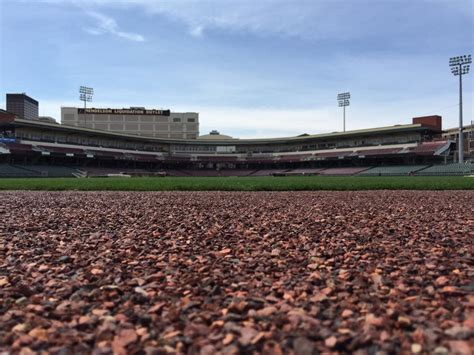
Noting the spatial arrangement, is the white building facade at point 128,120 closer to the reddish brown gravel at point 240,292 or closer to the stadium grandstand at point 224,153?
the stadium grandstand at point 224,153

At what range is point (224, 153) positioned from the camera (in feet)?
339

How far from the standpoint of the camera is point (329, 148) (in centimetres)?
9181

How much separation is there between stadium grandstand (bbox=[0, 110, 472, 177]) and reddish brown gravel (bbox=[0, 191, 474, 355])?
5957cm

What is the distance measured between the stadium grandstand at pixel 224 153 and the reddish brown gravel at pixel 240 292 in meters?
59.6

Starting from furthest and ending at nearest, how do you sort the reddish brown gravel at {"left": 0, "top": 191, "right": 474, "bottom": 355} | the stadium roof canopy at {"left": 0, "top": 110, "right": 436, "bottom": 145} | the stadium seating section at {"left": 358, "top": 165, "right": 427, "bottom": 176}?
the stadium roof canopy at {"left": 0, "top": 110, "right": 436, "bottom": 145} → the stadium seating section at {"left": 358, "top": 165, "right": 427, "bottom": 176} → the reddish brown gravel at {"left": 0, "top": 191, "right": 474, "bottom": 355}

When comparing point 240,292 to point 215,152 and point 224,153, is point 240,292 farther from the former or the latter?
point 215,152

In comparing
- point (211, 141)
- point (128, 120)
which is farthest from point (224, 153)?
point (128, 120)

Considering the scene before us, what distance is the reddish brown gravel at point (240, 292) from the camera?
2.61 m

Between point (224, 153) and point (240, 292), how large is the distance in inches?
3947

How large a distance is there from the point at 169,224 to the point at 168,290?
4689 mm

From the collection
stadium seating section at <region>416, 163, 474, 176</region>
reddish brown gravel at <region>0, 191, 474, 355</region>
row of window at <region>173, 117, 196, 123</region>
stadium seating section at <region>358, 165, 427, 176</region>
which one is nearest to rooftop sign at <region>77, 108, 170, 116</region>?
row of window at <region>173, 117, 196, 123</region>

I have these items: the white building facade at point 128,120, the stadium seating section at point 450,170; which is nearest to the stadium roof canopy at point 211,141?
the stadium seating section at point 450,170

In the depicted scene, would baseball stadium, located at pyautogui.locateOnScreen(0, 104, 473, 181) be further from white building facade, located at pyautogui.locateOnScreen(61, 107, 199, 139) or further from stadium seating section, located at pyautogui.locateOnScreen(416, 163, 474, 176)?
white building facade, located at pyautogui.locateOnScreen(61, 107, 199, 139)

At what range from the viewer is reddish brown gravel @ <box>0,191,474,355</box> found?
103 inches
